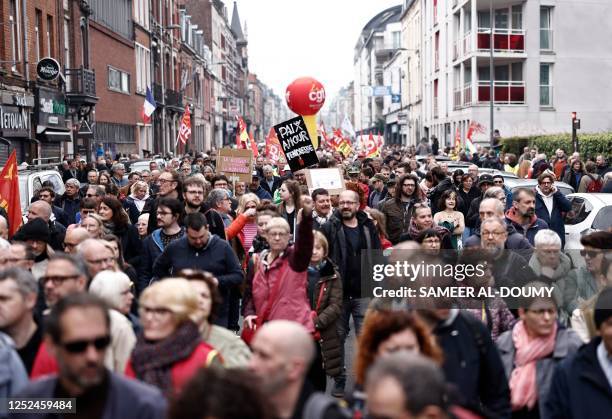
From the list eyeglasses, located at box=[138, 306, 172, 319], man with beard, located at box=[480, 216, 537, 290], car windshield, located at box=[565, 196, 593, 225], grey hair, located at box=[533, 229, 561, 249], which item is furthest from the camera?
car windshield, located at box=[565, 196, 593, 225]

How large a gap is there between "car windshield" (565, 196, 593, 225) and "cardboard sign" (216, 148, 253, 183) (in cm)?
540

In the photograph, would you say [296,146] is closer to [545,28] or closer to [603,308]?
[603,308]

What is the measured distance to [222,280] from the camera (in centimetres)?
780

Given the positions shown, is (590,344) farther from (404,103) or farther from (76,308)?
(404,103)

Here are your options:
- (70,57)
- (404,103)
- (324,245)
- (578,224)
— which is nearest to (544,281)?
(324,245)

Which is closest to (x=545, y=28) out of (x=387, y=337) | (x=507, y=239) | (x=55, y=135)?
(x=55, y=135)

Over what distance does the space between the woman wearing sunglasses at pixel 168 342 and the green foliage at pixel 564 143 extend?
26.0 metres

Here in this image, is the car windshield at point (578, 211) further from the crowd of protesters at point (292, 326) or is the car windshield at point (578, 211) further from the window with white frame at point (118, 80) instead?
the window with white frame at point (118, 80)

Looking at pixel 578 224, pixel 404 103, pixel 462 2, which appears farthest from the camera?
pixel 404 103

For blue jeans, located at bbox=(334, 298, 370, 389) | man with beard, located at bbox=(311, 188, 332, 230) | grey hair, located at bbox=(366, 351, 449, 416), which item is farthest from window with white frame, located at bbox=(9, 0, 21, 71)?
grey hair, located at bbox=(366, 351, 449, 416)

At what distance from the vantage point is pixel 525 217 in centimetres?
1013

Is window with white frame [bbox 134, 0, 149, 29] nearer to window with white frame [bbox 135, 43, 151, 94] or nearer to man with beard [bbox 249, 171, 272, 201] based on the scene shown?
window with white frame [bbox 135, 43, 151, 94]

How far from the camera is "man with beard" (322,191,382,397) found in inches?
353

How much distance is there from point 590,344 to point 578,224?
345 inches
